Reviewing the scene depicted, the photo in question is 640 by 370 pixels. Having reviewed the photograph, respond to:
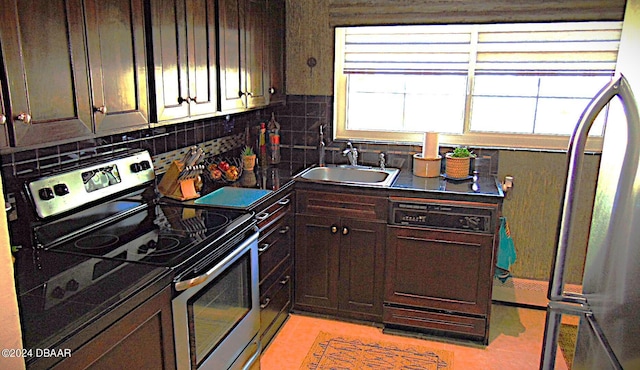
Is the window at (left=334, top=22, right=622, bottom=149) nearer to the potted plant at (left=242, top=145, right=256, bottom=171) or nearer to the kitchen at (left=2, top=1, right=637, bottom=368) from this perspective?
the kitchen at (left=2, top=1, right=637, bottom=368)

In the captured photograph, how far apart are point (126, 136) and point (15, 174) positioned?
2.15ft

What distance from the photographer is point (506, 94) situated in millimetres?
3361

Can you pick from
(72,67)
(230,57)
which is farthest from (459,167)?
(72,67)

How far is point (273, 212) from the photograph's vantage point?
9.16 ft

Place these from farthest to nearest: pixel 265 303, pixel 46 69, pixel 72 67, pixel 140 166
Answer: pixel 265 303 → pixel 140 166 → pixel 72 67 → pixel 46 69

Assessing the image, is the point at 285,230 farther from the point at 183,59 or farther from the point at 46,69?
the point at 46,69

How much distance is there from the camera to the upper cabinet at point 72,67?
4.80 feet

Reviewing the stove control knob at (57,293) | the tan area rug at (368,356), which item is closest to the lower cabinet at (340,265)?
the tan area rug at (368,356)

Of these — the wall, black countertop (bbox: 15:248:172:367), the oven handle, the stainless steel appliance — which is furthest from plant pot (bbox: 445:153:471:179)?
black countertop (bbox: 15:248:172:367)

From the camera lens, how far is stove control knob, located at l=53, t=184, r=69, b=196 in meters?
1.88

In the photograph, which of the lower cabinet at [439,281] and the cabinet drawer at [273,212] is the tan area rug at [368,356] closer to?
the lower cabinet at [439,281]

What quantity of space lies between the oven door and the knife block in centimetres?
46

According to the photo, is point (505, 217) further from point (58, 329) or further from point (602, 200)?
point (58, 329)

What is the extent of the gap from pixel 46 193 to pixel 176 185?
28.8 inches
